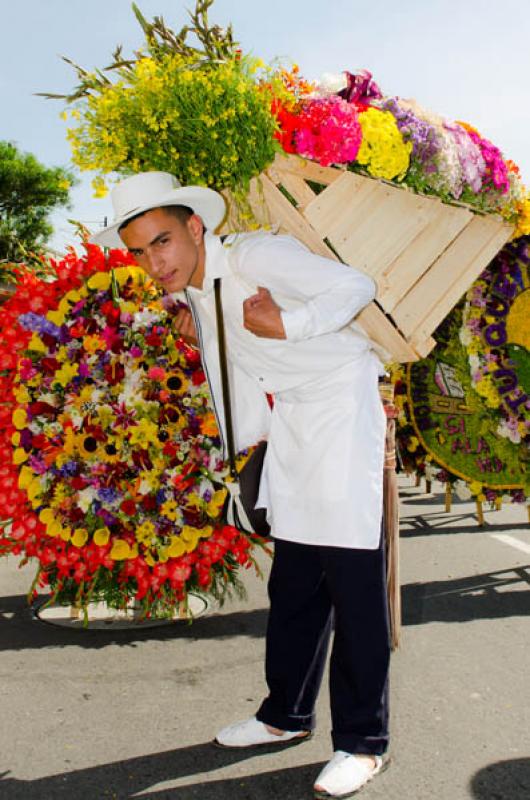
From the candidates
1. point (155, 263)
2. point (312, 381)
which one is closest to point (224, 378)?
point (312, 381)

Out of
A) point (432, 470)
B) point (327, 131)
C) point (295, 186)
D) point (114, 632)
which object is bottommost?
point (114, 632)

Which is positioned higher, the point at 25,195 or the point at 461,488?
the point at 25,195

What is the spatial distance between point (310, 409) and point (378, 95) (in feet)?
5.15

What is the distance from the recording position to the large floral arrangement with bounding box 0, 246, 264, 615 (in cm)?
355

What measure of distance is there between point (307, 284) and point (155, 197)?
605 millimetres

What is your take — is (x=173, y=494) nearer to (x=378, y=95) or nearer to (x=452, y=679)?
(x=452, y=679)

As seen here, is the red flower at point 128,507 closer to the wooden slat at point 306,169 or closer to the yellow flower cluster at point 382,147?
the wooden slat at point 306,169

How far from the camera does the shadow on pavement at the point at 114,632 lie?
435cm

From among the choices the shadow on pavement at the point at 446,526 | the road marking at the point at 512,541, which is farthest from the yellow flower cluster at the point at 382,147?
the shadow on pavement at the point at 446,526

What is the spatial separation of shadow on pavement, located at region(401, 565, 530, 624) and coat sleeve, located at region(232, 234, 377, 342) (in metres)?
2.67

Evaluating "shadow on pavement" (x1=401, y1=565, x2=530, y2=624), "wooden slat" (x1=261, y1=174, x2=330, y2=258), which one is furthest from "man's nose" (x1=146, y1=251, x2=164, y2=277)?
"shadow on pavement" (x1=401, y1=565, x2=530, y2=624)

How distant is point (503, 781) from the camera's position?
289 centimetres

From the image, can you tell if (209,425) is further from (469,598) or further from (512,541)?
(512,541)

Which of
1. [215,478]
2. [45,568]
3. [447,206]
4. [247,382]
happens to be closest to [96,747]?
[45,568]
